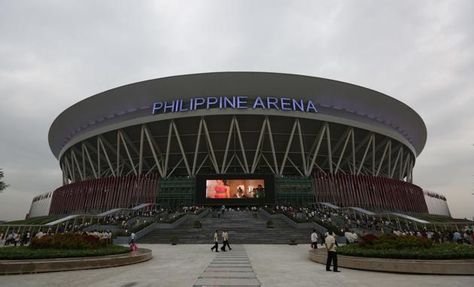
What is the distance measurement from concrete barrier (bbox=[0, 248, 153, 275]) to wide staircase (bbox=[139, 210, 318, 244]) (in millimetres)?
11535

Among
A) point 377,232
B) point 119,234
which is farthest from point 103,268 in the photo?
point 377,232

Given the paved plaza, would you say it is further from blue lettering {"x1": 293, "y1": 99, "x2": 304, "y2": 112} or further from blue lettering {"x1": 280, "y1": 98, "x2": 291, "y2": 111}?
blue lettering {"x1": 293, "y1": 99, "x2": 304, "y2": 112}

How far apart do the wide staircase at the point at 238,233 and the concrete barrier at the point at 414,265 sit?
40.2 feet

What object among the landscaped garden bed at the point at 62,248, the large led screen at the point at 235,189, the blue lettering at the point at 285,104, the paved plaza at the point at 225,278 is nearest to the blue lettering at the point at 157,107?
the large led screen at the point at 235,189

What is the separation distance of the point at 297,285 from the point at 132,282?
425cm

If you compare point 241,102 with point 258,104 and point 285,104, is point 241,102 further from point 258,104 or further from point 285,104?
point 285,104

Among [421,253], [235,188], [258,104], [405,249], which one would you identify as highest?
[258,104]

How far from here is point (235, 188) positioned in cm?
4656

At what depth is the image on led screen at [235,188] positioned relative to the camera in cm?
4628

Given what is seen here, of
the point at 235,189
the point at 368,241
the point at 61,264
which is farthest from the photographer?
the point at 235,189

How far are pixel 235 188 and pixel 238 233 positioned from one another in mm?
20345

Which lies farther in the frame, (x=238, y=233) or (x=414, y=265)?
(x=238, y=233)

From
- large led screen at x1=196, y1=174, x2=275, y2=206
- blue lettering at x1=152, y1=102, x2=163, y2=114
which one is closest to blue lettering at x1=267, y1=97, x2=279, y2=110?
large led screen at x1=196, y1=174, x2=275, y2=206

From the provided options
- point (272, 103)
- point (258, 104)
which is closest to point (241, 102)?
point (258, 104)
